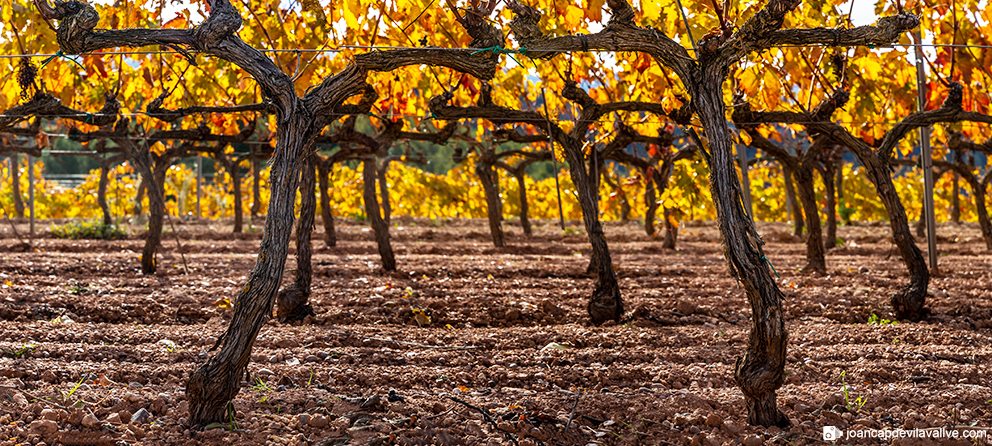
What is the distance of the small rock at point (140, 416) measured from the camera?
253cm

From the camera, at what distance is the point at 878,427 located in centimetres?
255

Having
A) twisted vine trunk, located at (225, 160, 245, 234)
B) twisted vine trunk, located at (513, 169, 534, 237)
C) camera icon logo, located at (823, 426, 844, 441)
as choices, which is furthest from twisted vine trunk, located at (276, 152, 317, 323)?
twisted vine trunk, located at (225, 160, 245, 234)

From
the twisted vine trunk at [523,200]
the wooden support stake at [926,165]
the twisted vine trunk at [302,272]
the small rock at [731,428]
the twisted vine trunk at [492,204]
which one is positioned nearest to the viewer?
the small rock at [731,428]

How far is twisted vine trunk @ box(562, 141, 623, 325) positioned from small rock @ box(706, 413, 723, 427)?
181 cm

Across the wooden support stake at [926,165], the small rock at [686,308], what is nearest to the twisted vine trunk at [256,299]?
the small rock at [686,308]

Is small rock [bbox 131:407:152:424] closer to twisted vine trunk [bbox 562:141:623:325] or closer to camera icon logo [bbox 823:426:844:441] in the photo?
camera icon logo [bbox 823:426:844:441]

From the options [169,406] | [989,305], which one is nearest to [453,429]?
[169,406]

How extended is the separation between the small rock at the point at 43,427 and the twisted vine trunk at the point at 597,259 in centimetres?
281

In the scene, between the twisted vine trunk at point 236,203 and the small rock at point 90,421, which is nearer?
the small rock at point 90,421

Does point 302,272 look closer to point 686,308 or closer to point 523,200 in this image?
point 686,308

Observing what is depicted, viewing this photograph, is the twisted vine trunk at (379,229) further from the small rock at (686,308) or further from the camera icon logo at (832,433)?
the camera icon logo at (832,433)

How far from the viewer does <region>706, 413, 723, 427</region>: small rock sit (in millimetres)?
2559

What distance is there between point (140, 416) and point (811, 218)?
5268mm

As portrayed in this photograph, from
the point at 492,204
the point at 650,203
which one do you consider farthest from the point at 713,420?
the point at 650,203
